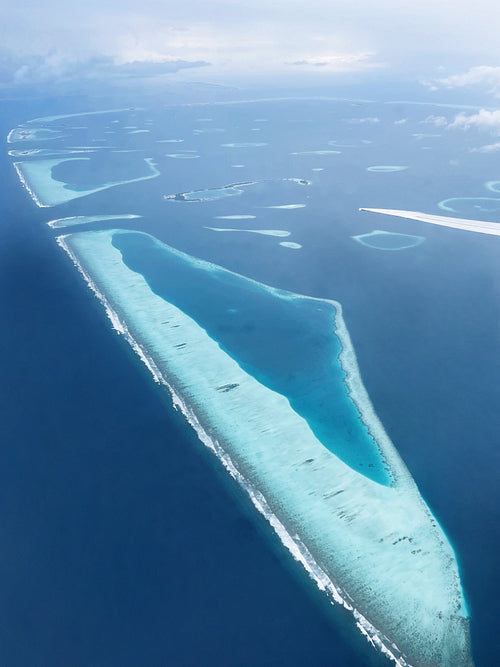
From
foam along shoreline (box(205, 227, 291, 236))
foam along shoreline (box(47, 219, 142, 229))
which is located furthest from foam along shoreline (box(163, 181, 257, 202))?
foam along shoreline (box(205, 227, 291, 236))

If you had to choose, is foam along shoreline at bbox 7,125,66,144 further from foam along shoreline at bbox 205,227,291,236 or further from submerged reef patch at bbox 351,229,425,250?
submerged reef patch at bbox 351,229,425,250

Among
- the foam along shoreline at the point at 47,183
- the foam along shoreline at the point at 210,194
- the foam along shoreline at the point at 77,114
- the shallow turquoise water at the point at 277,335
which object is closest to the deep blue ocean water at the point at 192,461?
the shallow turquoise water at the point at 277,335

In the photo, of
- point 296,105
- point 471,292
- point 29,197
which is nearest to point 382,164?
point 471,292

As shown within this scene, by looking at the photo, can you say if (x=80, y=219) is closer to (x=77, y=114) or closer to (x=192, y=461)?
(x=192, y=461)

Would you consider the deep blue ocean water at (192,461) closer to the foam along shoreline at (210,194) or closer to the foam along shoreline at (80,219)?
the foam along shoreline at (80,219)

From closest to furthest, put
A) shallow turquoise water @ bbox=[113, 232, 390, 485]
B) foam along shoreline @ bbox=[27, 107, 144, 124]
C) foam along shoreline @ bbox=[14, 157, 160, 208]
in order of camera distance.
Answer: shallow turquoise water @ bbox=[113, 232, 390, 485], foam along shoreline @ bbox=[14, 157, 160, 208], foam along shoreline @ bbox=[27, 107, 144, 124]
